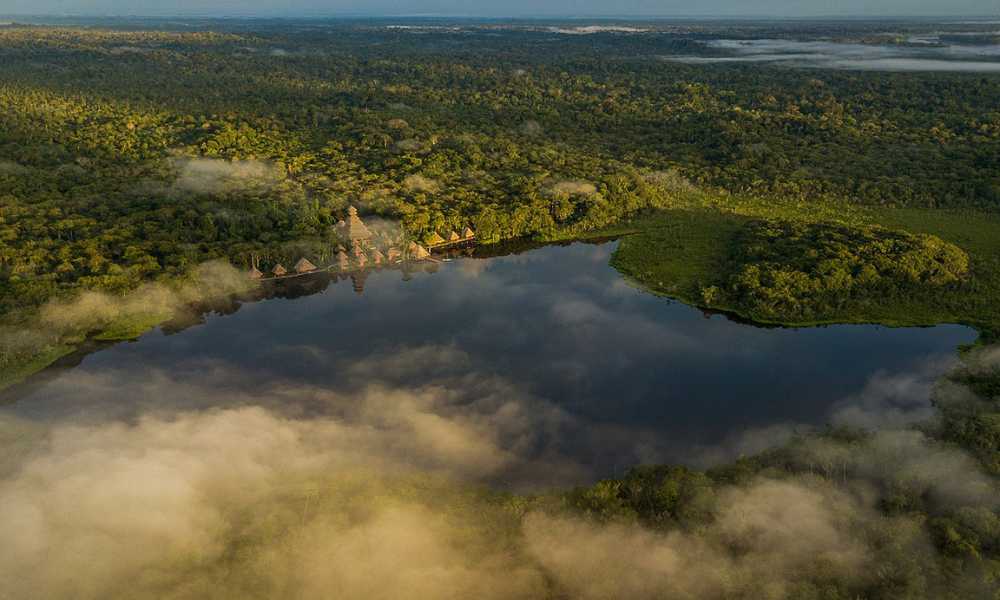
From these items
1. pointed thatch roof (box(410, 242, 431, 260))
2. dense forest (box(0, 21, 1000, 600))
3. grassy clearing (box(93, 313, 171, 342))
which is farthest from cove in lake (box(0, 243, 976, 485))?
pointed thatch roof (box(410, 242, 431, 260))

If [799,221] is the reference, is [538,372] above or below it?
below

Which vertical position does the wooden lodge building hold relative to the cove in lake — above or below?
above

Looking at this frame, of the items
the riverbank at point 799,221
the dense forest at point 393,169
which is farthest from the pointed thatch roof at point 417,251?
the riverbank at point 799,221

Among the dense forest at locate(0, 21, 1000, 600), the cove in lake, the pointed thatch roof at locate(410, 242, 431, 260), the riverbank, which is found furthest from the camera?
the pointed thatch roof at locate(410, 242, 431, 260)

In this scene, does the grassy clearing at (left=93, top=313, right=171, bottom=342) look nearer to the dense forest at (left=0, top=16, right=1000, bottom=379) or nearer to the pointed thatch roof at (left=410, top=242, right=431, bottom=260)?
the dense forest at (left=0, top=16, right=1000, bottom=379)

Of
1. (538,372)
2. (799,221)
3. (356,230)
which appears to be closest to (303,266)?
(356,230)

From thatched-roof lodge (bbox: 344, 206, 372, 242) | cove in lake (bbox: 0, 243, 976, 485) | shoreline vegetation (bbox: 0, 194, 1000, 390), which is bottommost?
cove in lake (bbox: 0, 243, 976, 485)

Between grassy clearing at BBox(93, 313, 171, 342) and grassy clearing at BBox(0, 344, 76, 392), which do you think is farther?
grassy clearing at BBox(93, 313, 171, 342)

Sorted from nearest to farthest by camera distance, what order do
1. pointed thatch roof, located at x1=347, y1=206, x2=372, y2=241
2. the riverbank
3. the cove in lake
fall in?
the cove in lake < the riverbank < pointed thatch roof, located at x1=347, y1=206, x2=372, y2=241

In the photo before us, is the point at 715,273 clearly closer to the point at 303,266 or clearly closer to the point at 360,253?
the point at 360,253
